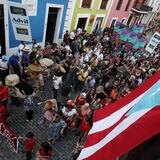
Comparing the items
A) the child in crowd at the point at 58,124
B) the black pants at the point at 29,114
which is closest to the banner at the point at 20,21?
the black pants at the point at 29,114

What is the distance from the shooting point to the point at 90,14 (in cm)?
2011

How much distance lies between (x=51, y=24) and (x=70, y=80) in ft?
20.6

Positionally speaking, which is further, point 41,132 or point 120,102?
point 41,132

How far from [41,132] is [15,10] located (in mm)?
4357

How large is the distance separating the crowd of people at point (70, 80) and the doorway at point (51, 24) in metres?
1.35

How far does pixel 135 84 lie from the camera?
490 inches

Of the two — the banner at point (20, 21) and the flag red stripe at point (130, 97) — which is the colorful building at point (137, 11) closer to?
the banner at point (20, 21)

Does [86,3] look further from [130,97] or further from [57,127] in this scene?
[130,97]

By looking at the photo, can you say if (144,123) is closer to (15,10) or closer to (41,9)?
(15,10)

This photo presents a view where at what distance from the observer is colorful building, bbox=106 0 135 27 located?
24.7 metres

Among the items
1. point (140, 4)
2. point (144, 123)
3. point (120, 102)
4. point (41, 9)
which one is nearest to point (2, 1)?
point (41, 9)

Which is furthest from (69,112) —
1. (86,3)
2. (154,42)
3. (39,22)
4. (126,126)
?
(86,3)

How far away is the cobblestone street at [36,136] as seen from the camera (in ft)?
24.5

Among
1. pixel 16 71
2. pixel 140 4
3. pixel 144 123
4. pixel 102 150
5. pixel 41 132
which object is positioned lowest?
pixel 140 4
